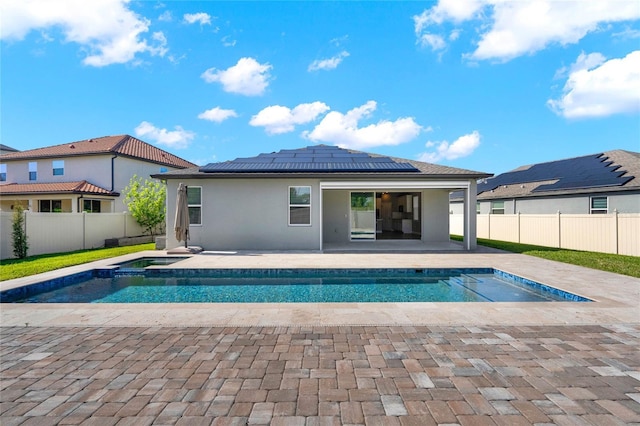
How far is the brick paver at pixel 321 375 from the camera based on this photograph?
2.41 m

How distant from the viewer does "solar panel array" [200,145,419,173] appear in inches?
468

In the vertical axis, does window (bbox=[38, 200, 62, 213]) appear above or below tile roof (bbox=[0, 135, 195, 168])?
below

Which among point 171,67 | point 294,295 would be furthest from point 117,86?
point 294,295

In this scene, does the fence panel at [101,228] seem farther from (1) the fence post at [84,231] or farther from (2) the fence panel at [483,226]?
(2) the fence panel at [483,226]

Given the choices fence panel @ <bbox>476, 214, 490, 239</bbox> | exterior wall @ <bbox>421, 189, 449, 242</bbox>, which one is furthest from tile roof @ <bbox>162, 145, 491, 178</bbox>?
fence panel @ <bbox>476, 214, 490, 239</bbox>

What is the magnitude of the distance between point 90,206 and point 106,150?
3.99m

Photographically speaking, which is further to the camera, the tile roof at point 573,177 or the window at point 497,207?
the window at point 497,207

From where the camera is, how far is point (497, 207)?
21.7 m

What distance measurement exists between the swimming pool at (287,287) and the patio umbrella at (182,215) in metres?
2.73

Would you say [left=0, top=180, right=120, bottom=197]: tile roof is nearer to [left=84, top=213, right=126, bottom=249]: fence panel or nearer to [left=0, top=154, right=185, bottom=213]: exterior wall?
[left=0, top=154, right=185, bottom=213]: exterior wall

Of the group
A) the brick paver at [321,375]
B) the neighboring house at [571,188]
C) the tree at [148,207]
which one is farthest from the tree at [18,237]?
the neighboring house at [571,188]

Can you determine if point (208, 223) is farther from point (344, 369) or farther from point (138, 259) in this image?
point (344, 369)

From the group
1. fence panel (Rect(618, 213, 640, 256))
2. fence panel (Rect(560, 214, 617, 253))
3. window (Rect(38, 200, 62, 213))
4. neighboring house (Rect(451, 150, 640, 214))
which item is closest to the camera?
fence panel (Rect(618, 213, 640, 256))

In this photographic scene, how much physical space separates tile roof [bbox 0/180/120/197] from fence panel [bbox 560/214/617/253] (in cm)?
2625
